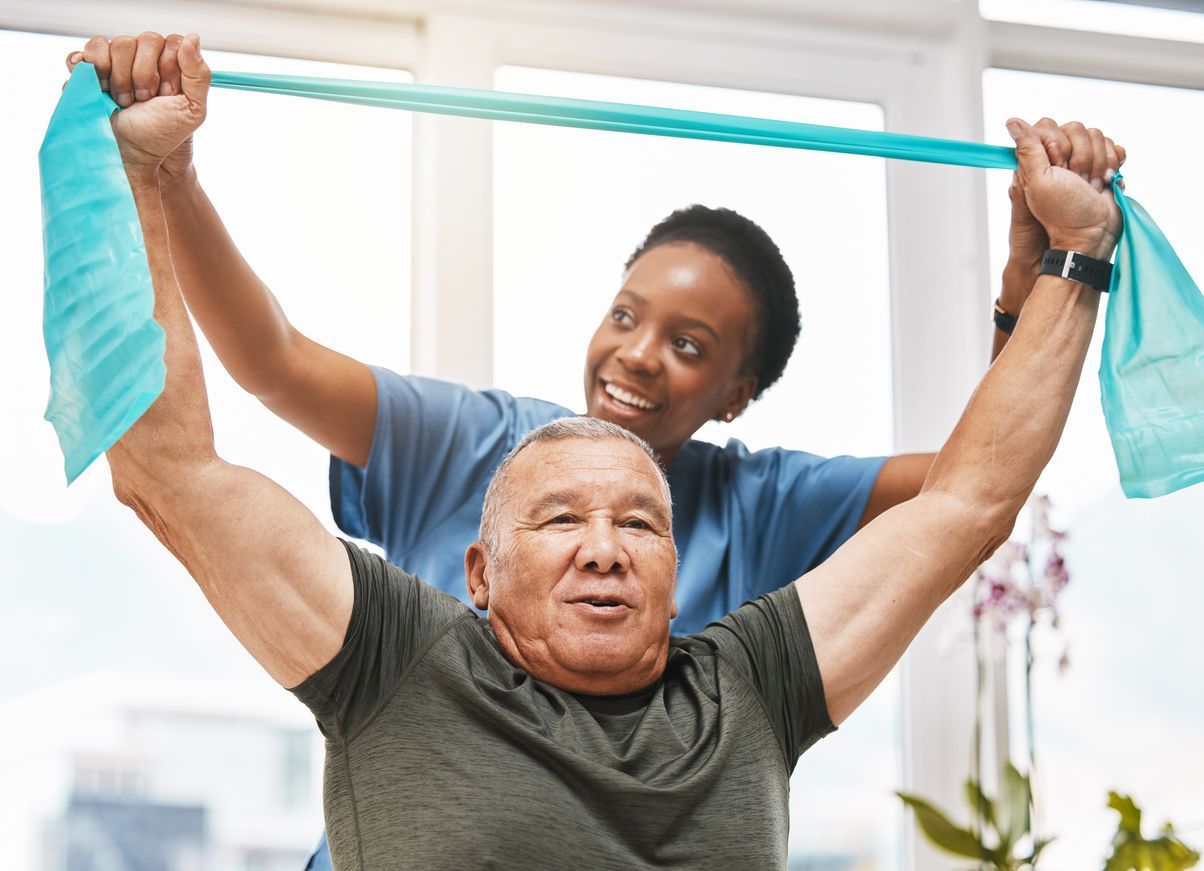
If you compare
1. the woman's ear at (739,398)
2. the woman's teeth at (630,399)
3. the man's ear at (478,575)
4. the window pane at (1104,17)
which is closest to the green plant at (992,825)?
the woman's ear at (739,398)

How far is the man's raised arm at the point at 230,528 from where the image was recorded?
127 cm

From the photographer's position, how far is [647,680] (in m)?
1.46

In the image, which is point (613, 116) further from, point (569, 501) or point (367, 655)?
point (367, 655)

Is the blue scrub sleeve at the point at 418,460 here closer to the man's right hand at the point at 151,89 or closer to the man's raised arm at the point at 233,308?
the man's raised arm at the point at 233,308

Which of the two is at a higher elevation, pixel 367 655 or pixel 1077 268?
pixel 1077 268

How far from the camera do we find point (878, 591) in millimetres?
1475

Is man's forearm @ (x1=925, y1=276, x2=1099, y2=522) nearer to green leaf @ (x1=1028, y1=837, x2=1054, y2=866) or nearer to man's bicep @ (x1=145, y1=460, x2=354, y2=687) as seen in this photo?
man's bicep @ (x1=145, y1=460, x2=354, y2=687)

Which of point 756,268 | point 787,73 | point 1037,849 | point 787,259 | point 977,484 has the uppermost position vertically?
point 787,73

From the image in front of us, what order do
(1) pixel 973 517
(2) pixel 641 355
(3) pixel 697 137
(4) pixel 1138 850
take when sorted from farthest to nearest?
(4) pixel 1138 850 → (2) pixel 641 355 → (3) pixel 697 137 → (1) pixel 973 517

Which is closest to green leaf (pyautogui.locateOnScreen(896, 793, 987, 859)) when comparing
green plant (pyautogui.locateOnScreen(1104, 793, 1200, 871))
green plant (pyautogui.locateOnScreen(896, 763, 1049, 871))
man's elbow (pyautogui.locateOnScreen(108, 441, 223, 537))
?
green plant (pyautogui.locateOnScreen(896, 763, 1049, 871))

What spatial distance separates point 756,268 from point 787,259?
630 millimetres

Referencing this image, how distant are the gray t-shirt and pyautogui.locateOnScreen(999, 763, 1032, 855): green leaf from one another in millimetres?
1037

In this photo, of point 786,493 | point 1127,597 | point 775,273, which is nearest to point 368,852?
point 786,493

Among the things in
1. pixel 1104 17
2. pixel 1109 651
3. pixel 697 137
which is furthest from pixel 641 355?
pixel 1104 17
